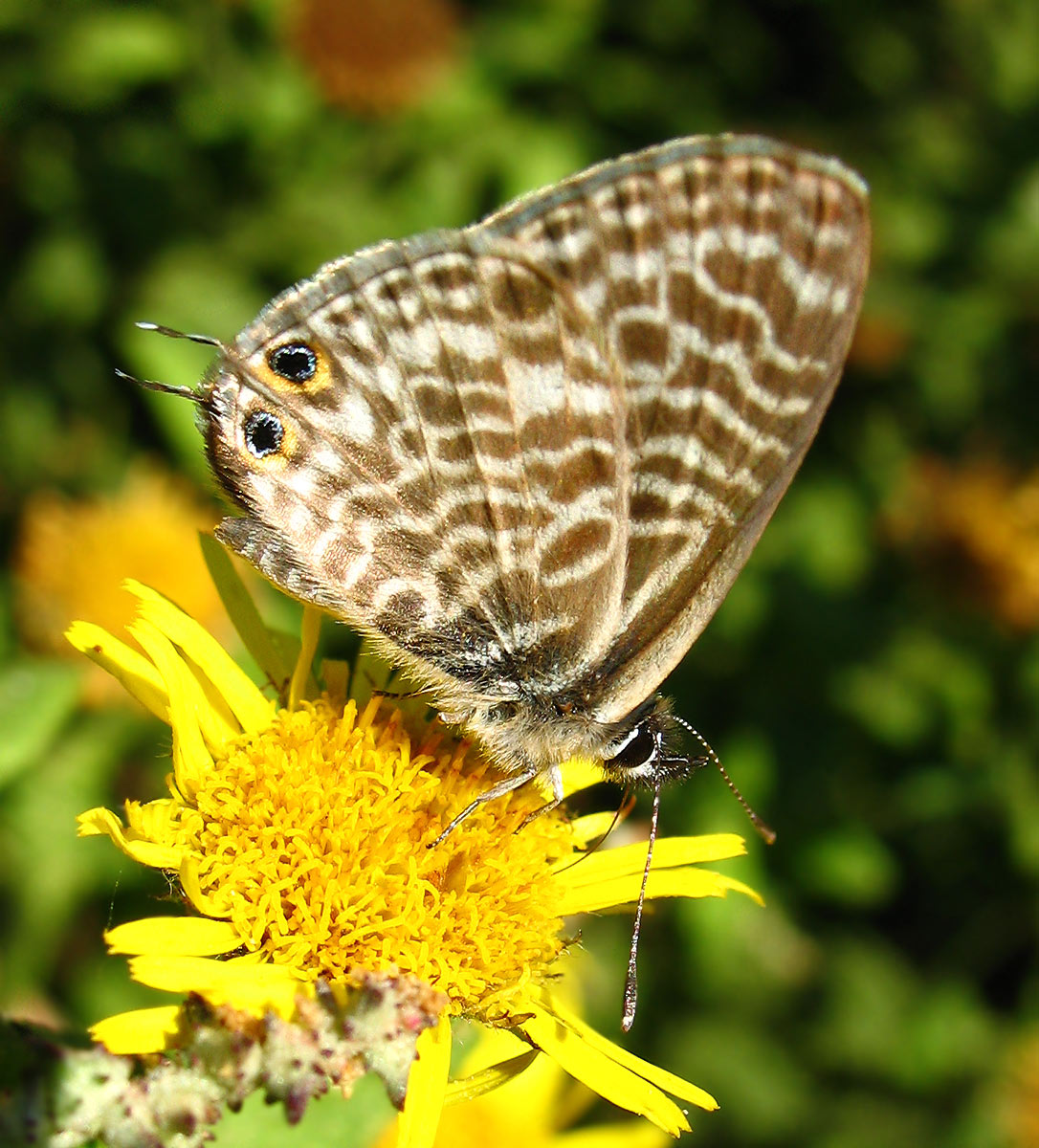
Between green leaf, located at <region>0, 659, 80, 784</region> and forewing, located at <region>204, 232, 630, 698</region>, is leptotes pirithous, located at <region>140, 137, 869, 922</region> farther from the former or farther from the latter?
green leaf, located at <region>0, 659, 80, 784</region>

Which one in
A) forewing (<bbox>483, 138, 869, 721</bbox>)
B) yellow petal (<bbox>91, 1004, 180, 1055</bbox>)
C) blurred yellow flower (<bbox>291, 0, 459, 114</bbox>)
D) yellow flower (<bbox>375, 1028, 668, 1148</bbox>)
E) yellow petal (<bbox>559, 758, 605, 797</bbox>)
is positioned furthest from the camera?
blurred yellow flower (<bbox>291, 0, 459, 114</bbox>)

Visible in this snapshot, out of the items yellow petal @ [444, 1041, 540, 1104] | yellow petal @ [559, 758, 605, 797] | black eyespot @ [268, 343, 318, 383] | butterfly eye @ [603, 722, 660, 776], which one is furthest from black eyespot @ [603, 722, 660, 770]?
black eyespot @ [268, 343, 318, 383]

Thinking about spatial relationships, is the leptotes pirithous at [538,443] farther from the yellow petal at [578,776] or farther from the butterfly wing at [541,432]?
the yellow petal at [578,776]

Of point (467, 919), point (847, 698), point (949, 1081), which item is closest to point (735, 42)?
point (847, 698)

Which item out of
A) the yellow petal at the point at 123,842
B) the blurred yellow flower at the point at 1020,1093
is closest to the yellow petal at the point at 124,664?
the yellow petal at the point at 123,842

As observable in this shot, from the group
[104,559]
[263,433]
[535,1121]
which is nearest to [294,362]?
[263,433]

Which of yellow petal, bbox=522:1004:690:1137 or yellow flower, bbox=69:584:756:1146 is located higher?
yellow flower, bbox=69:584:756:1146
